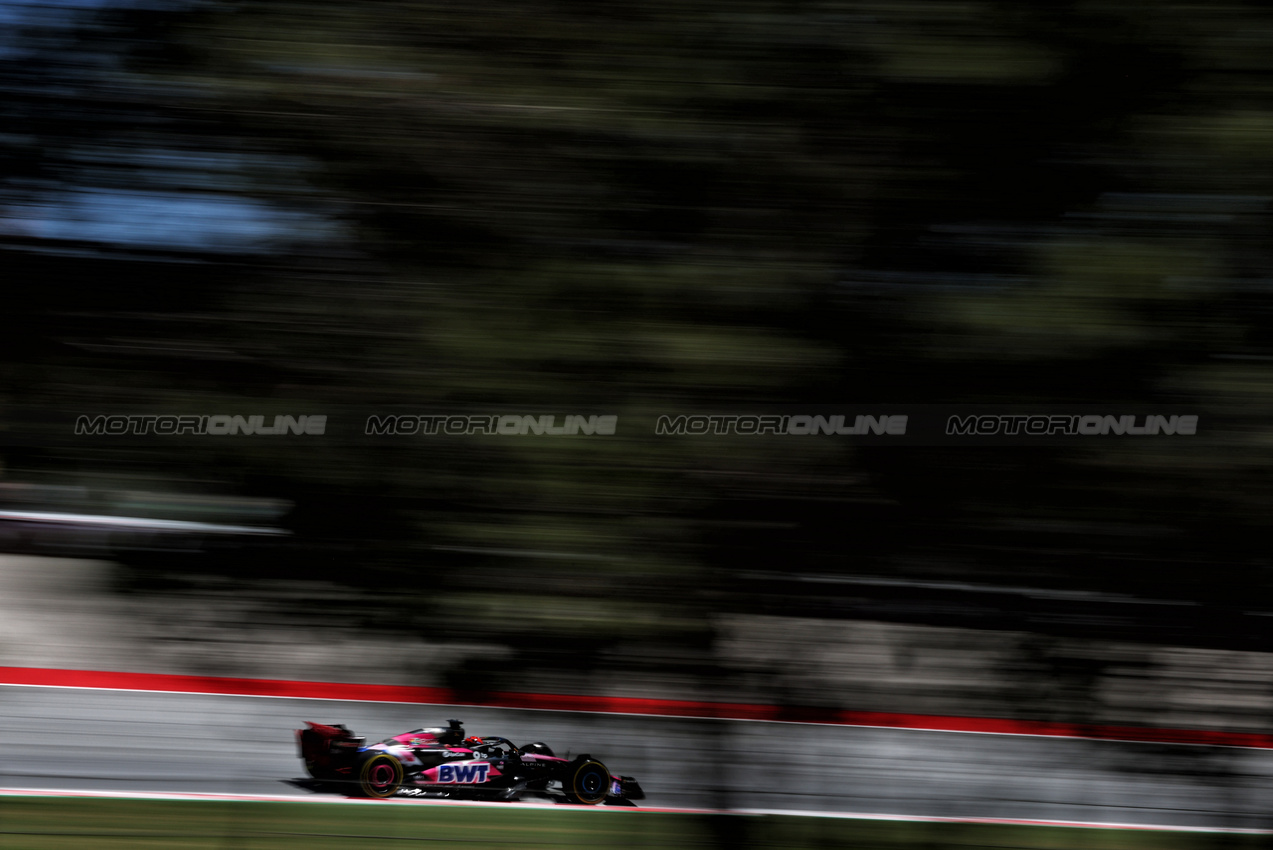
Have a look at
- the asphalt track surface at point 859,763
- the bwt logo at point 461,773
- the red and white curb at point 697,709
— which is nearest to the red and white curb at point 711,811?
the asphalt track surface at point 859,763

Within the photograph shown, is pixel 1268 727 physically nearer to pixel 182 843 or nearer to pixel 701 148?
pixel 701 148

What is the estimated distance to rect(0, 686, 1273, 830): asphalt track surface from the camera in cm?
225

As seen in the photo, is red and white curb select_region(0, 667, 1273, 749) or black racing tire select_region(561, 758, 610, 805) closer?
red and white curb select_region(0, 667, 1273, 749)

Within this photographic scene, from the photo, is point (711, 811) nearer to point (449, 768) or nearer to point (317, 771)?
point (317, 771)

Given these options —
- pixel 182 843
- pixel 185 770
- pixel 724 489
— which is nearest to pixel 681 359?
pixel 724 489

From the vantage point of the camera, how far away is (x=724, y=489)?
81.4 inches

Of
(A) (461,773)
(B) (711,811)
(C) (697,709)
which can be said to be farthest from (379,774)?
(C) (697,709)

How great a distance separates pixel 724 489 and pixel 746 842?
1000 millimetres

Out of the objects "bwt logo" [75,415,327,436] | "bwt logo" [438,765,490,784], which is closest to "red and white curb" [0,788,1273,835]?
"bwt logo" [438,765,490,784]

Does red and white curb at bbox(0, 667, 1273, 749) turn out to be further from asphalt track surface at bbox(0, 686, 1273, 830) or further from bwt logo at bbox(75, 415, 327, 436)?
bwt logo at bbox(75, 415, 327, 436)

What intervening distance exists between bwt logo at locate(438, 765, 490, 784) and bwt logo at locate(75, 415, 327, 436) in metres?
2.39

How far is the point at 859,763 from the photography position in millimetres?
2387

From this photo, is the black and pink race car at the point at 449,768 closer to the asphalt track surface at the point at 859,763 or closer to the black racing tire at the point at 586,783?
the black racing tire at the point at 586,783

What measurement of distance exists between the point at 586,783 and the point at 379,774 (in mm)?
1488
